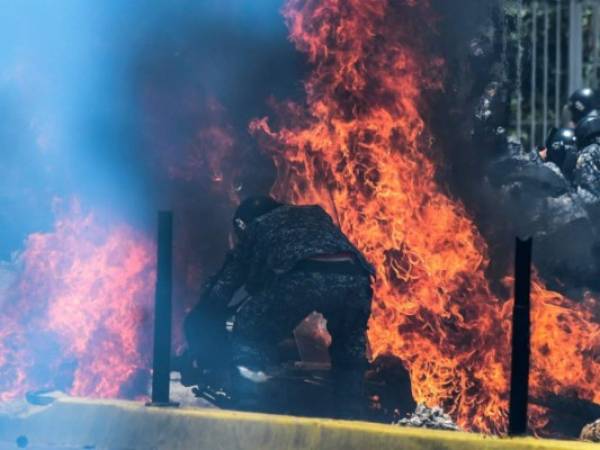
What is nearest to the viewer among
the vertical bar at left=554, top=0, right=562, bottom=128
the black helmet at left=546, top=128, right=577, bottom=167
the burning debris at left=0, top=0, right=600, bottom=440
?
the burning debris at left=0, top=0, right=600, bottom=440

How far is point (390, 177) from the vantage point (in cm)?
1157

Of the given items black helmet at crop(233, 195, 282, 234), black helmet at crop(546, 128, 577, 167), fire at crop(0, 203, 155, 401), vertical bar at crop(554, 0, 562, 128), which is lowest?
fire at crop(0, 203, 155, 401)

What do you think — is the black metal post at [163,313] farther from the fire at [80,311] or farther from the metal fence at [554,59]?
the metal fence at [554,59]

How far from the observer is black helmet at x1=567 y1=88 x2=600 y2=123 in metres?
14.3

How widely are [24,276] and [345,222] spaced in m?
2.58

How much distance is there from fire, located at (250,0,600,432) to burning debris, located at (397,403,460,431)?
168cm

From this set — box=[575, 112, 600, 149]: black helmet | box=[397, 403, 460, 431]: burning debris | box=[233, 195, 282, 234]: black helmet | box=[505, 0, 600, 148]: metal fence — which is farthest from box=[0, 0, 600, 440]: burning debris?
box=[505, 0, 600, 148]: metal fence

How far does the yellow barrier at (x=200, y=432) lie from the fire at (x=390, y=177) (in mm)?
2755

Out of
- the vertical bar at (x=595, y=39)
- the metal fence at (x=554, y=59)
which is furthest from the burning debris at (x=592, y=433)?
the vertical bar at (x=595, y=39)

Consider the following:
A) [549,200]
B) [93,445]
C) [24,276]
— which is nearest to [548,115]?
[549,200]

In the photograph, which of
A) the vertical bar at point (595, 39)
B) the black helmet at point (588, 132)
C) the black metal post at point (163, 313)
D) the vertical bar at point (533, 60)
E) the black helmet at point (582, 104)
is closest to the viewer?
the black metal post at point (163, 313)

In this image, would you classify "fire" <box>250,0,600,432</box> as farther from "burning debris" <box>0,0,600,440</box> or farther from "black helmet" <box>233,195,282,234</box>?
"black helmet" <box>233,195,282,234</box>

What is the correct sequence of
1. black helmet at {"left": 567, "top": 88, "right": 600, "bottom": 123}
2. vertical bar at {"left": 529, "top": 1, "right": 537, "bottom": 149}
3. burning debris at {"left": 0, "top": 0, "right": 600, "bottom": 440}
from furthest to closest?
vertical bar at {"left": 529, "top": 1, "right": 537, "bottom": 149} → black helmet at {"left": 567, "top": 88, "right": 600, "bottom": 123} → burning debris at {"left": 0, "top": 0, "right": 600, "bottom": 440}

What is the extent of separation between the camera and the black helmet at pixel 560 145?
12.8 metres
